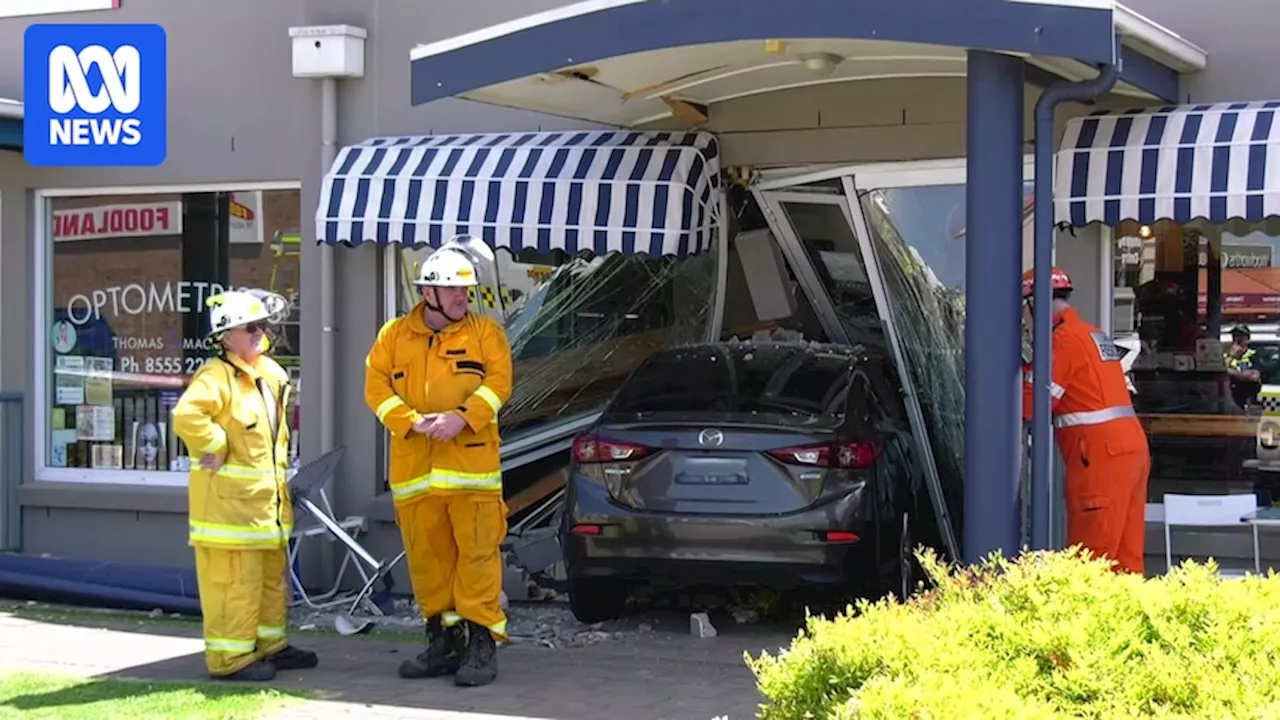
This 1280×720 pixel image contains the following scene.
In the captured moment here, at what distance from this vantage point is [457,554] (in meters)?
7.58

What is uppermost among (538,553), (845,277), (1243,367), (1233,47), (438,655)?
(1233,47)

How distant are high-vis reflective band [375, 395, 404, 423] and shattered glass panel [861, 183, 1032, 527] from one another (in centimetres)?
340

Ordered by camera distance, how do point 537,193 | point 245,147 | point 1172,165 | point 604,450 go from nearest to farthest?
point 1172,165
point 604,450
point 537,193
point 245,147

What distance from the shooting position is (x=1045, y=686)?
148 inches

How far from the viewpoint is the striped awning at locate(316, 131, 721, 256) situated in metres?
9.03

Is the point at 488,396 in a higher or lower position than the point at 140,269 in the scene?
lower

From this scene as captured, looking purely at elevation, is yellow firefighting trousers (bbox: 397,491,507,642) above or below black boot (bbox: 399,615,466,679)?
above

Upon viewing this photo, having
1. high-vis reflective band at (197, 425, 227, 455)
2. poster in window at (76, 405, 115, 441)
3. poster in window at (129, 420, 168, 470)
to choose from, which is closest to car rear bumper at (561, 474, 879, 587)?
high-vis reflective band at (197, 425, 227, 455)

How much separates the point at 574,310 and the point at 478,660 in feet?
11.8

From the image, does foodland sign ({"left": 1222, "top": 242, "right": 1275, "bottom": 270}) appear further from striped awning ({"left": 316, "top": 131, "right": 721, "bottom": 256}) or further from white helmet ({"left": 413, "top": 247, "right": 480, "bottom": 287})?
white helmet ({"left": 413, "top": 247, "right": 480, "bottom": 287})

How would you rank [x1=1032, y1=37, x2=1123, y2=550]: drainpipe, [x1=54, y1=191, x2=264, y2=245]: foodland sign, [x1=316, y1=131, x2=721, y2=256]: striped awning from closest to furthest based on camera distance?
[x1=1032, y1=37, x2=1123, y2=550]: drainpipe, [x1=316, y1=131, x2=721, y2=256]: striped awning, [x1=54, y1=191, x2=264, y2=245]: foodland sign

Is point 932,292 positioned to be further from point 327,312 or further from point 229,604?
point 229,604

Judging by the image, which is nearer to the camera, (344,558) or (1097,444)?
(1097,444)

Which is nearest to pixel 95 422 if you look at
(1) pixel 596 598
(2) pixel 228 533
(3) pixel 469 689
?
(2) pixel 228 533
